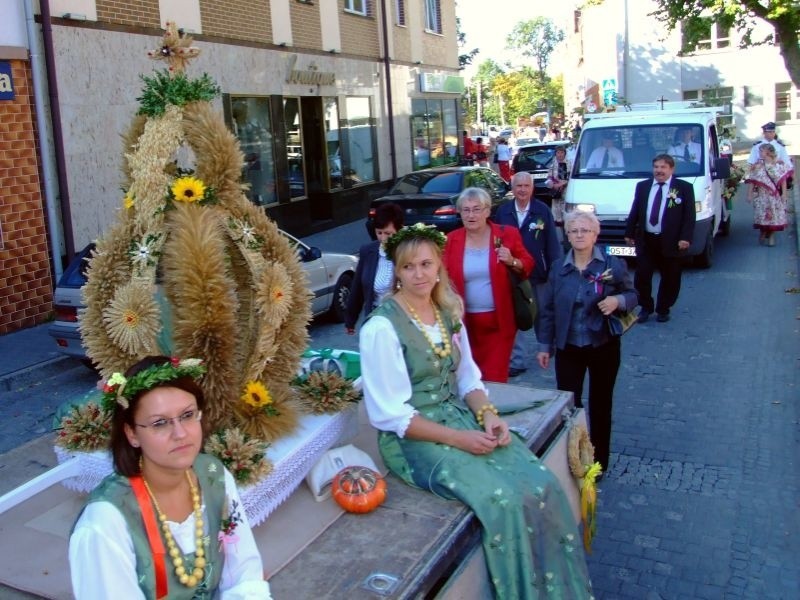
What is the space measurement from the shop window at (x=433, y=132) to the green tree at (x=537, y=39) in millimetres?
77852

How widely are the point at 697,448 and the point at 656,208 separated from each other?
4.05 metres

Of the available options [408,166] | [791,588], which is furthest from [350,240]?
[791,588]

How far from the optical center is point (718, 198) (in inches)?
521

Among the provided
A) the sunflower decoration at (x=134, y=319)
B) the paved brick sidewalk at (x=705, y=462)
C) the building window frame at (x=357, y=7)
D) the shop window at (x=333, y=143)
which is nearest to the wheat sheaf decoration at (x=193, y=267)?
the sunflower decoration at (x=134, y=319)

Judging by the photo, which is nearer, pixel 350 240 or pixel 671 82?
pixel 350 240

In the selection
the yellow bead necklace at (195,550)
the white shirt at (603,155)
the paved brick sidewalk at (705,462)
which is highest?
the white shirt at (603,155)

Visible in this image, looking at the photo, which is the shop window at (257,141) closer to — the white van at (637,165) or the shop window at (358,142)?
the shop window at (358,142)

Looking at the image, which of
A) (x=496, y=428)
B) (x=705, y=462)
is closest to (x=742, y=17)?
(x=705, y=462)

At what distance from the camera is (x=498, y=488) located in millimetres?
3232

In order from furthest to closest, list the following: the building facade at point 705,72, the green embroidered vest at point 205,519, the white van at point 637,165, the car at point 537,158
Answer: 1. the building facade at point 705,72
2. the car at point 537,158
3. the white van at point 637,165
4. the green embroidered vest at point 205,519

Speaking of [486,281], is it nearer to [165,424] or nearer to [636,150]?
[165,424]

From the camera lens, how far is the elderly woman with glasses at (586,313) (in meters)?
5.11

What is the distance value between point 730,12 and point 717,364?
18706mm

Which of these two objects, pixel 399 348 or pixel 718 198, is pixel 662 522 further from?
pixel 718 198
